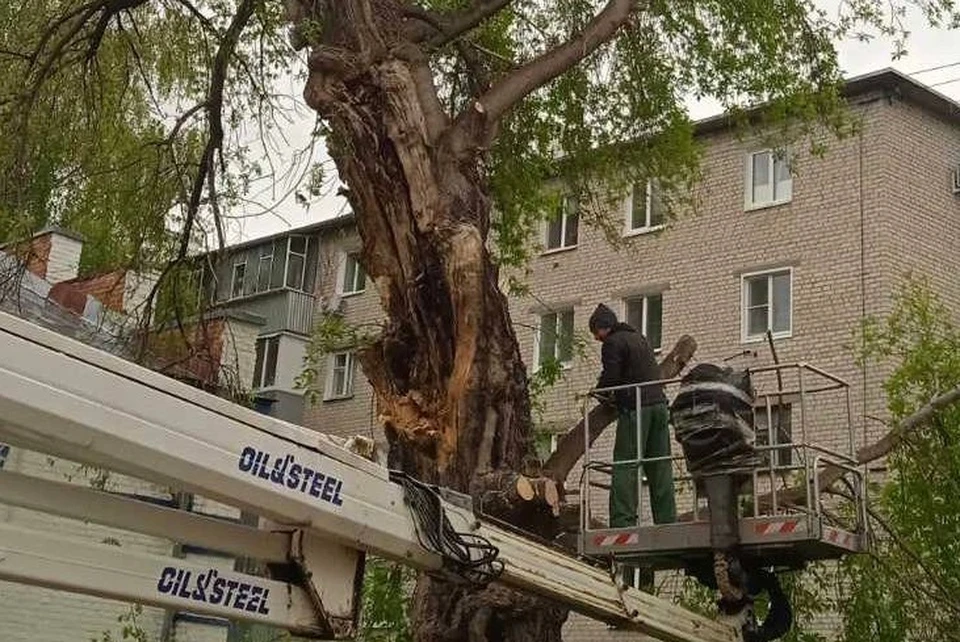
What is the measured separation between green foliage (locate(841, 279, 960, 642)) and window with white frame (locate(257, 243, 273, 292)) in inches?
757

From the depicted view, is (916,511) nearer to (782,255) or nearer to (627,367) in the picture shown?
(627,367)

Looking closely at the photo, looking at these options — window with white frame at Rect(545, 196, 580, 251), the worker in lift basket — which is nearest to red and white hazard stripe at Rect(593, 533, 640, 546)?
the worker in lift basket

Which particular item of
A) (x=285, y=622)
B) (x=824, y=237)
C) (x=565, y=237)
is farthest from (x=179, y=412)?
(x=565, y=237)

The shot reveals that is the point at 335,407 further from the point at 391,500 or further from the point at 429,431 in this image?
the point at 391,500

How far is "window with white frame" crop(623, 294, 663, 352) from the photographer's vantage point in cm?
2478

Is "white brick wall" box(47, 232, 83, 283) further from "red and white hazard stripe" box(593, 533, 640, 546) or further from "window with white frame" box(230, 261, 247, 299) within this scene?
"red and white hazard stripe" box(593, 533, 640, 546)

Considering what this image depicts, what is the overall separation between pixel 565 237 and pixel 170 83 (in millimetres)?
14363

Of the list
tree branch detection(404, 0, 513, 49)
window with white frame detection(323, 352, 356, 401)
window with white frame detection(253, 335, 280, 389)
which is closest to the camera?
tree branch detection(404, 0, 513, 49)

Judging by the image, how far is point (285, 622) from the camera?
512 cm

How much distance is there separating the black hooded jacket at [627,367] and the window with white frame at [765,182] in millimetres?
15384

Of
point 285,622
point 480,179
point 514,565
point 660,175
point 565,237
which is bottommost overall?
point 285,622

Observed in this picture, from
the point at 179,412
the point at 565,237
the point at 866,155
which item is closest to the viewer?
the point at 179,412

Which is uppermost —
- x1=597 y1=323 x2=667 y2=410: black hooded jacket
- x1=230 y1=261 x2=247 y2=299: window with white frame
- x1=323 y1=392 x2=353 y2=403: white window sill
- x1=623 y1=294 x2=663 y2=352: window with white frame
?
x1=230 y1=261 x2=247 y2=299: window with white frame

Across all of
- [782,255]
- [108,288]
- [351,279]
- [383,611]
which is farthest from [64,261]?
[351,279]
